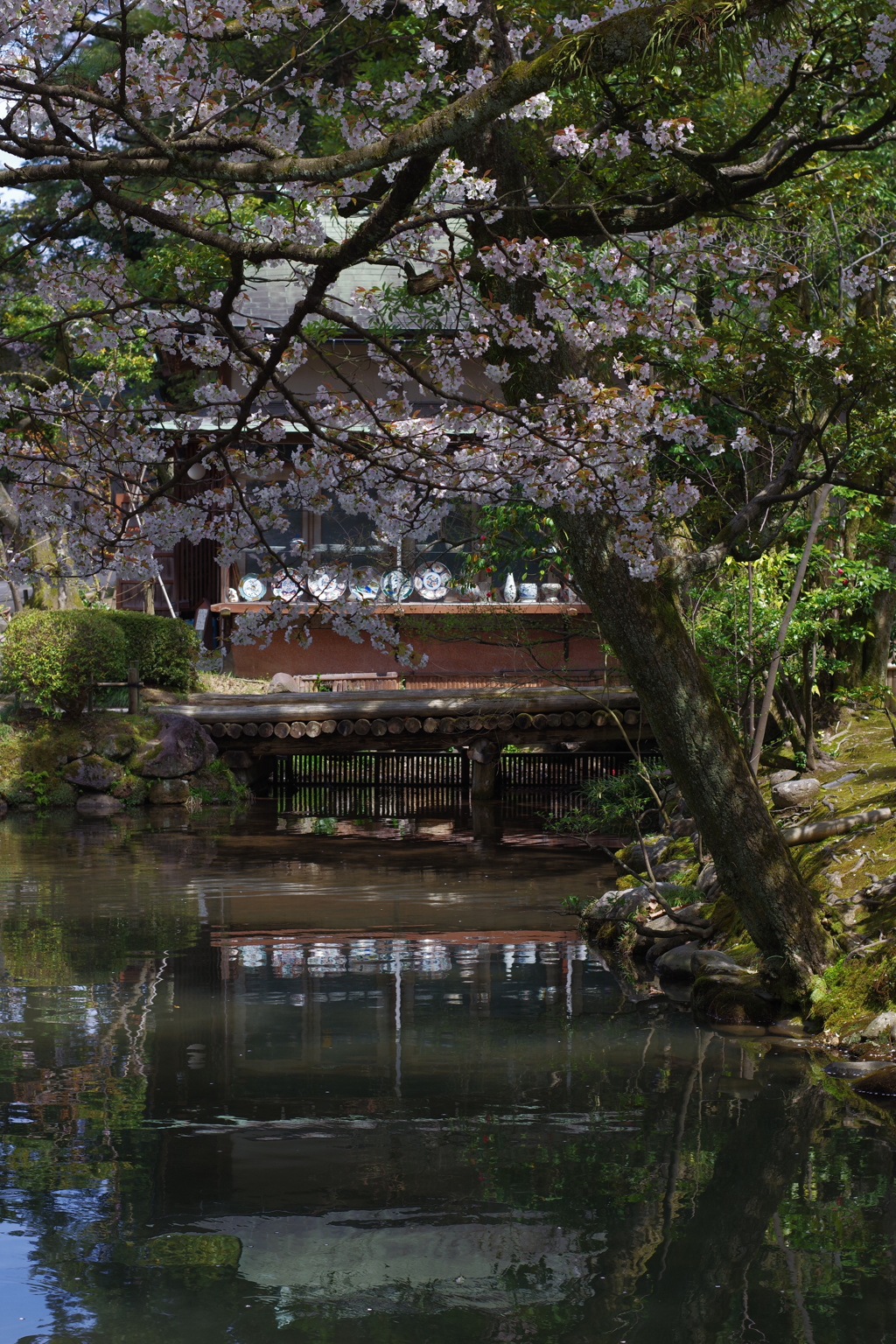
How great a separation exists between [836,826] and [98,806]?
11.8m

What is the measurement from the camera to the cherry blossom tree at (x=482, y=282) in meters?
4.93

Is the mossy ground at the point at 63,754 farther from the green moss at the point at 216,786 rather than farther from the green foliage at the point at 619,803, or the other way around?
the green foliage at the point at 619,803

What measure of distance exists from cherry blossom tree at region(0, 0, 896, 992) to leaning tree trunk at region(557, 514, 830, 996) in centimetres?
2

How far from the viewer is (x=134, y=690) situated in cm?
2027

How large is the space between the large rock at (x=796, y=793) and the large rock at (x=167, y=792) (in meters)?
10.5

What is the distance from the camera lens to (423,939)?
11.1 m

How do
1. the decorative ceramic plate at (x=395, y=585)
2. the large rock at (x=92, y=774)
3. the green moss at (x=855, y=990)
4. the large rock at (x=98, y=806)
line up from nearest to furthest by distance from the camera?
the green moss at (x=855, y=990)
the large rock at (x=98, y=806)
the large rock at (x=92, y=774)
the decorative ceramic plate at (x=395, y=585)

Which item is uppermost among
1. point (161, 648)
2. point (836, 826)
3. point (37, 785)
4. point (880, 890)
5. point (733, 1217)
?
point (161, 648)

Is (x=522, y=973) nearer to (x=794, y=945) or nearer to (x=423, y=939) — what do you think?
(x=423, y=939)

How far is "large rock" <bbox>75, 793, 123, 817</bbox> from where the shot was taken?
18984mm

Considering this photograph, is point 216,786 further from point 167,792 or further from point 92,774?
point 92,774

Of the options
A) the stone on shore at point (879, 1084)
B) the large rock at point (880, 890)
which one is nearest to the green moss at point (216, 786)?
the large rock at point (880, 890)

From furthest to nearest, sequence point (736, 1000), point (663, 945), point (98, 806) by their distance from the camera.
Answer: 1. point (98, 806)
2. point (663, 945)
3. point (736, 1000)

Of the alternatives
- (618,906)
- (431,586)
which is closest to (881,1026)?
(618,906)
